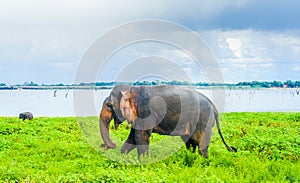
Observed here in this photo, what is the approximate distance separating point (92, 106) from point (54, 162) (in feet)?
6.85

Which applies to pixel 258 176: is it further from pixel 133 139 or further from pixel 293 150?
pixel 133 139

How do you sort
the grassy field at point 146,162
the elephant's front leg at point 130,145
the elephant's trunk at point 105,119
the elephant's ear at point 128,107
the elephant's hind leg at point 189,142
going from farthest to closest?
the elephant's hind leg at point 189,142 < the elephant's front leg at point 130,145 < the elephant's trunk at point 105,119 < the elephant's ear at point 128,107 < the grassy field at point 146,162

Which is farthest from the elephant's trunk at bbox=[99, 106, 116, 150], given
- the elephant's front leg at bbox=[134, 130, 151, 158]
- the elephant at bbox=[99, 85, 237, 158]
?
the elephant's front leg at bbox=[134, 130, 151, 158]

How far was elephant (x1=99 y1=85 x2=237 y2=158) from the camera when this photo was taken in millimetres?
10055

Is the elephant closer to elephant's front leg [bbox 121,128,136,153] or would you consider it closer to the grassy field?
elephant's front leg [bbox 121,128,136,153]

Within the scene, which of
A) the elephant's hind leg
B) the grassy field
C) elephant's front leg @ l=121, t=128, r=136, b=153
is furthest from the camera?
the elephant's hind leg

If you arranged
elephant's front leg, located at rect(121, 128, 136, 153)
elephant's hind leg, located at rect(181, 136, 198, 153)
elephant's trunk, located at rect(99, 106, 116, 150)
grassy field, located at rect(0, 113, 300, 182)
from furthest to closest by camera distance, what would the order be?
1. elephant's hind leg, located at rect(181, 136, 198, 153)
2. elephant's front leg, located at rect(121, 128, 136, 153)
3. elephant's trunk, located at rect(99, 106, 116, 150)
4. grassy field, located at rect(0, 113, 300, 182)

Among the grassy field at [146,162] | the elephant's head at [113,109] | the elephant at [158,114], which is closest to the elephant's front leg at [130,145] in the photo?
the elephant at [158,114]

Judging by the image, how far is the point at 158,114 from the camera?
10.2 meters

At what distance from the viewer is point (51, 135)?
Answer: 14789mm

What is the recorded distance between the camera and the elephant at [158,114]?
10.1 m

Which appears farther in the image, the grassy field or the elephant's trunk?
the elephant's trunk

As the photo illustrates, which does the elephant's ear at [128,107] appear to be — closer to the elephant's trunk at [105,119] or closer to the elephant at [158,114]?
the elephant at [158,114]

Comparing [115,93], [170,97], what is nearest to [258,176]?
[170,97]
